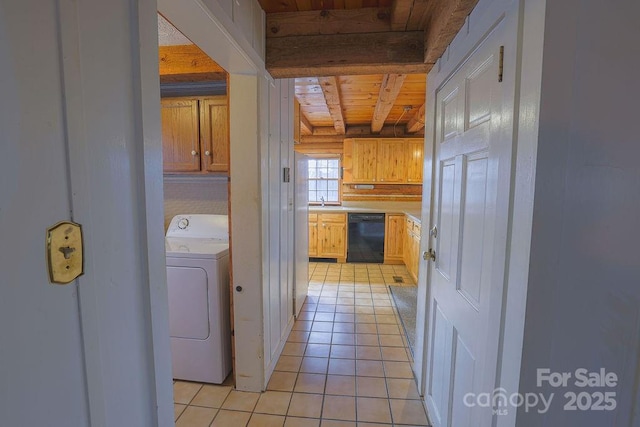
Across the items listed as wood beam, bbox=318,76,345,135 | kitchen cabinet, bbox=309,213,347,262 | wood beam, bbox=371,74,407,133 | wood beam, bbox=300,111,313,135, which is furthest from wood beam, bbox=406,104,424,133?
kitchen cabinet, bbox=309,213,347,262

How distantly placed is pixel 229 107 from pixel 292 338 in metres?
2.00

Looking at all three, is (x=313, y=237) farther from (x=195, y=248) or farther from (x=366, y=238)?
(x=195, y=248)

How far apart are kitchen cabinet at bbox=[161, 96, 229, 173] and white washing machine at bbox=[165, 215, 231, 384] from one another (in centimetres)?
77

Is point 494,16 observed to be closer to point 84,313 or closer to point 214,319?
point 84,313

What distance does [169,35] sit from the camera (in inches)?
76.7

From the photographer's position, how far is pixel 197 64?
2117mm

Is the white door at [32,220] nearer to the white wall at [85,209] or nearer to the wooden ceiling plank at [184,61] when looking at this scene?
the white wall at [85,209]

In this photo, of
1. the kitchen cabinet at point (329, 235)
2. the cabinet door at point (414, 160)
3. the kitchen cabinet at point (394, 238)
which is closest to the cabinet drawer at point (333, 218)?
the kitchen cabinet at point (329, 235)

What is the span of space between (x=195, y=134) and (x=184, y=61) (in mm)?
533

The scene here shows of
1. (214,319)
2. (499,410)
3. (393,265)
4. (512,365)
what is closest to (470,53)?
(512,365)

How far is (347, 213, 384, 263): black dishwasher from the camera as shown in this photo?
4934 millimetres

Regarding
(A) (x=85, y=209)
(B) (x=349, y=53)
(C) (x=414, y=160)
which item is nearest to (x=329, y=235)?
(C) (x=414, y=160)

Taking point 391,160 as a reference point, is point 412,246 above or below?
below

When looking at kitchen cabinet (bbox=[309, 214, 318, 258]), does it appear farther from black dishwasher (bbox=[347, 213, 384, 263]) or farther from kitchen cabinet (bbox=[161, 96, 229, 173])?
kitchen cabinet (bbox=[161, 96, 229, 173])
